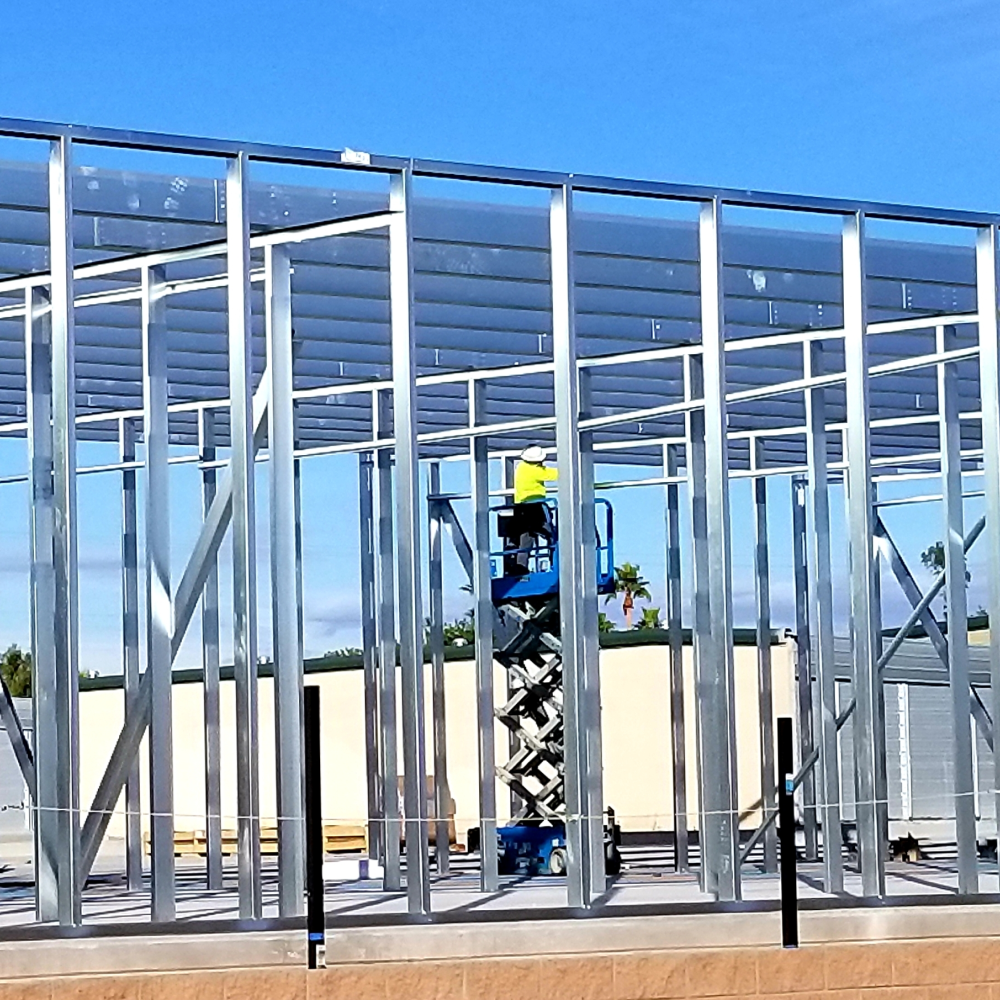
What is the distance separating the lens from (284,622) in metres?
12.9

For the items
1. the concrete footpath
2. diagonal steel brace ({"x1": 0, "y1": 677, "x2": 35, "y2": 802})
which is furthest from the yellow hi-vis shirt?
the concrete footpath

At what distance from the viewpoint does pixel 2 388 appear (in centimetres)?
2027

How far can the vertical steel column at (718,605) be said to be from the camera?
1366 centimetres

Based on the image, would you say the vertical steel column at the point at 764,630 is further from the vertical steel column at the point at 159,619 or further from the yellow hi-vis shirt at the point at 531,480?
the vertical steel column at the point at 159,619

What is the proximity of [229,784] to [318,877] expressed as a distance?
20205 millimetres

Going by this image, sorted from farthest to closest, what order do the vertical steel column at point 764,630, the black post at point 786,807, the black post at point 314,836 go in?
the vertical steel column at point 764,630 < the black post at point 786,807 < the black post at point 314,836

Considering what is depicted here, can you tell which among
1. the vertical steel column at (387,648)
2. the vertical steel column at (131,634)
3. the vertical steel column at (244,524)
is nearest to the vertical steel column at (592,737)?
the vertical steel column at (387,648)

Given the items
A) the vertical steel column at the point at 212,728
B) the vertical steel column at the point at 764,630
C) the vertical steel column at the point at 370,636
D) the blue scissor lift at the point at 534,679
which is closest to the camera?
the vertical steel column at the point at 212,728

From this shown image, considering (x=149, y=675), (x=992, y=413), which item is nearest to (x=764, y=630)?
(x=992, y=413)

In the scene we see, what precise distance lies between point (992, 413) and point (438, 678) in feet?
19.8

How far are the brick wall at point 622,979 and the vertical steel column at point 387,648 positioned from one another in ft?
5.08

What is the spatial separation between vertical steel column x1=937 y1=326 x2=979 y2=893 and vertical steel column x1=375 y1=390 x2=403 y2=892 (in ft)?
13.3

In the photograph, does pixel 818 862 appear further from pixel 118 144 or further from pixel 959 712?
pixel 118 144

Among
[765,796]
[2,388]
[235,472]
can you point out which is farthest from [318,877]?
[765,796]
